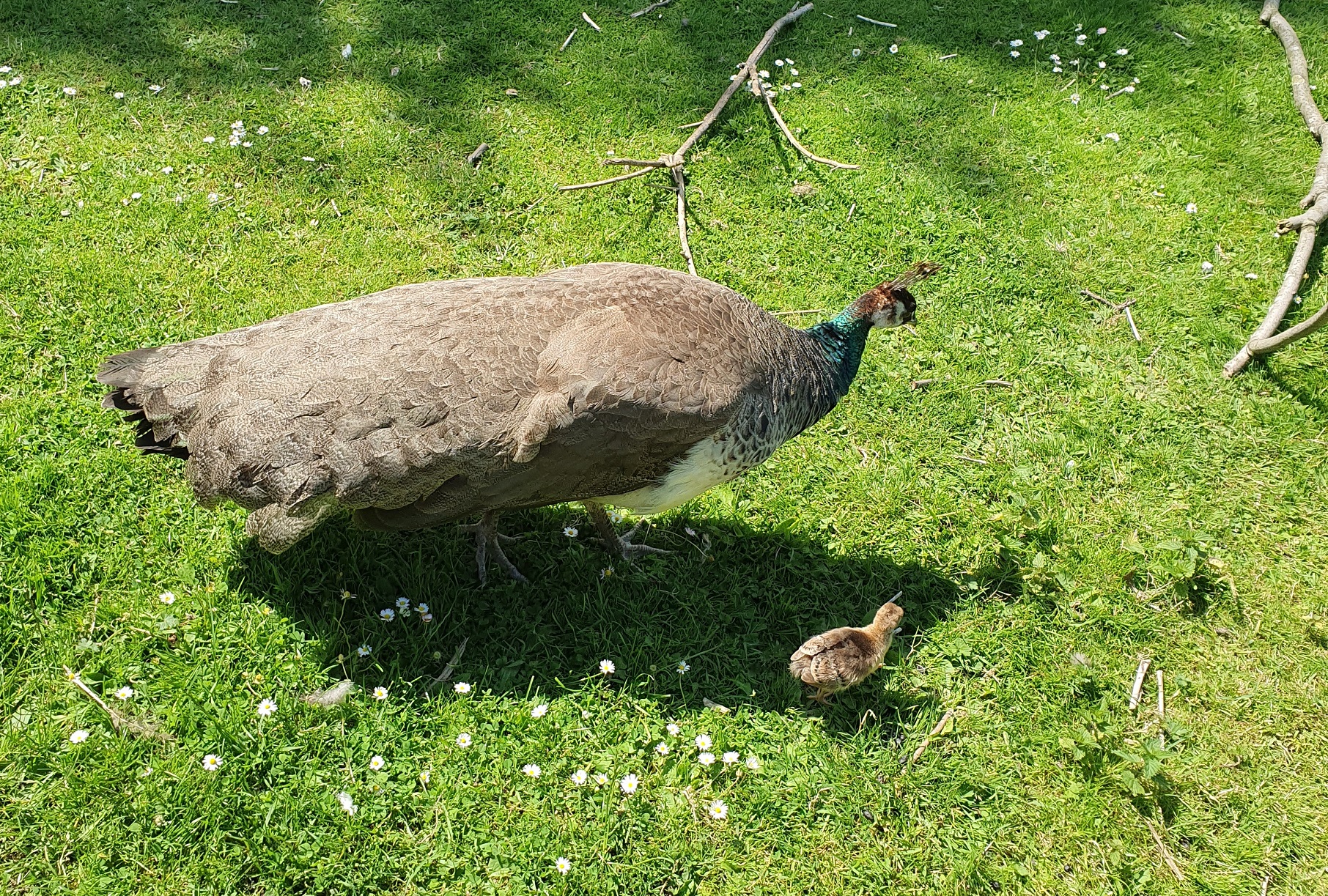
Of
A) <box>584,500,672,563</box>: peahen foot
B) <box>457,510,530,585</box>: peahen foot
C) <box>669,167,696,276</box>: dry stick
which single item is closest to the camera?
<box>457,510,530,585</box>: peahen foot

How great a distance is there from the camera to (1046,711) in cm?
359

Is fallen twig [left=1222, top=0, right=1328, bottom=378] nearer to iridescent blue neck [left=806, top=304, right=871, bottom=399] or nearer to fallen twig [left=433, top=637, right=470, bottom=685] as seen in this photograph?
iridescent blue neck [left=806, top=304, right=871, bottom=399]

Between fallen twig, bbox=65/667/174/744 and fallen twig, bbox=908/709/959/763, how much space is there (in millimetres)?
2597

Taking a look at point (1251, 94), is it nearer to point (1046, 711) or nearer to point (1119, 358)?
point (1119, 358)

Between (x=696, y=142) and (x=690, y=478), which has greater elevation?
(x=696, y=142)

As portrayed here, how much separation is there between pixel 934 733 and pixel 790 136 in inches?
142

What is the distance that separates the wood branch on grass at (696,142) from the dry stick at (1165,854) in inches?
126

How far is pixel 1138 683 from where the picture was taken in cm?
370

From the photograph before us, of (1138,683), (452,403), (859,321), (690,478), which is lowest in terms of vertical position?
(1138,683)

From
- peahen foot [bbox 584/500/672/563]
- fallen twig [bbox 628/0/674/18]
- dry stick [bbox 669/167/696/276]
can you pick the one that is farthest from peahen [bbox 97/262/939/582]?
fallen twig [bbox 628/0/674/18]

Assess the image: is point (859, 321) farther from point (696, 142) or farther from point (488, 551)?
point (696, 142)

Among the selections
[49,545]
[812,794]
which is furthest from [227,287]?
[812,794]

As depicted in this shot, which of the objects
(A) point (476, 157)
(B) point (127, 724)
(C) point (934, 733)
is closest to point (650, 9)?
(A) point (476, 157)

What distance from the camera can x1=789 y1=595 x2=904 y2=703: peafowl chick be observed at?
10.6 ft
